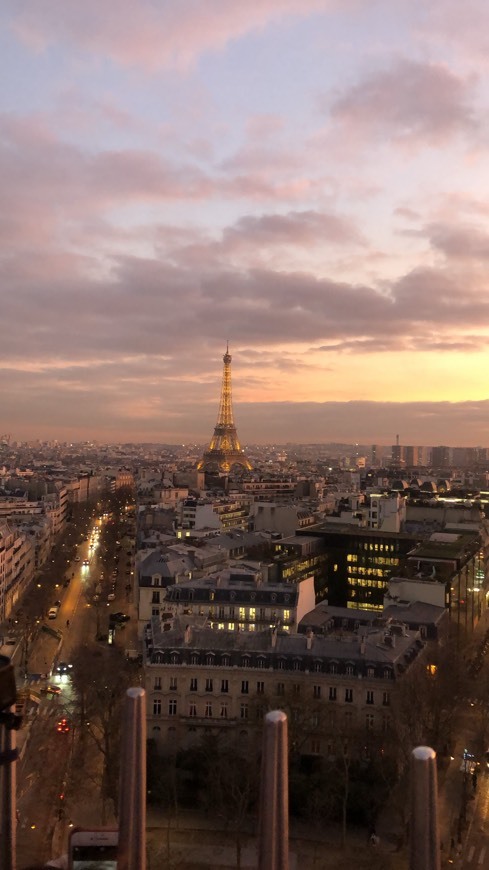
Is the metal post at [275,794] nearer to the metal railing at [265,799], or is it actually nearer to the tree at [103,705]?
the metal railing at [265,799]

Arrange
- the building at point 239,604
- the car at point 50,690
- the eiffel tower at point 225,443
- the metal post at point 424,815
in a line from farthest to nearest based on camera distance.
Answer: the eiffel tower at point 225,443 < the building at point 239,604 < the car at point 50,690 < the metal post at point 424,815

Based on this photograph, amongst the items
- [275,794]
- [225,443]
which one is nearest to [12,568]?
[275,794]

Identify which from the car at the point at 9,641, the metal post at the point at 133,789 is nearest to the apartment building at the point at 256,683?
the car at the point at 9,641

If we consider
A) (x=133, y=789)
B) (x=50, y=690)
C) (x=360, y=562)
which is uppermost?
(x=133, y=789)

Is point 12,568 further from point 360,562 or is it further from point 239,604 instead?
point 360,562

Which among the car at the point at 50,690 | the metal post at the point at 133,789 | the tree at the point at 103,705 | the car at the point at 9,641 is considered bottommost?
the car at the point at 50,690

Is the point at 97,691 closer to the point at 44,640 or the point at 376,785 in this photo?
the point at 376,785

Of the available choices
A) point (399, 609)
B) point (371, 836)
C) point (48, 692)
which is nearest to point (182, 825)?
point (371, 836)

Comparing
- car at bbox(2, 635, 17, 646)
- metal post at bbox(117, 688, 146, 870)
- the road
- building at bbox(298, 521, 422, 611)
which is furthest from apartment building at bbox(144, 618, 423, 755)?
building at bbox(298, 521, 422, 611)
